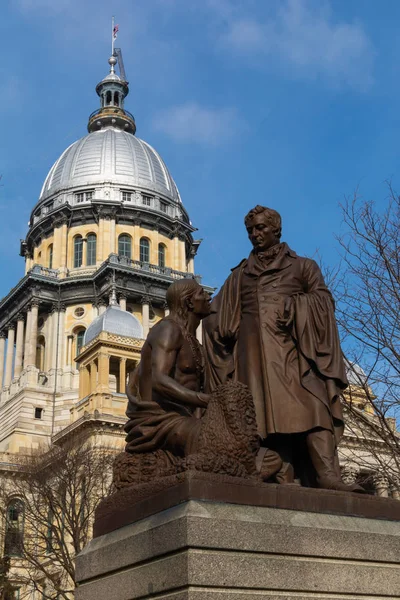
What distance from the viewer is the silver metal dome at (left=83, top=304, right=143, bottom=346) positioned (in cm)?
6275

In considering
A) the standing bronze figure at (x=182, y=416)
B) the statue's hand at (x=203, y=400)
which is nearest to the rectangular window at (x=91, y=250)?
the standing bronze figure at (x=182, y=416)

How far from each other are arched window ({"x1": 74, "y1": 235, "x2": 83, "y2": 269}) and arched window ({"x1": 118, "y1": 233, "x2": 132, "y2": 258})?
3.59 metres

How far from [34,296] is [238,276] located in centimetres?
6780

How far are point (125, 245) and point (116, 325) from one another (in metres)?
18.4

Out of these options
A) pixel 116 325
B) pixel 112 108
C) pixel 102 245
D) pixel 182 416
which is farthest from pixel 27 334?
pixel 182 416

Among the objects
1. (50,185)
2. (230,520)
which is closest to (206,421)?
(230,520)

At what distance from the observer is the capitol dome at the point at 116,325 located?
62.8m

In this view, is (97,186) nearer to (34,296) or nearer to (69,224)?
(69,224)

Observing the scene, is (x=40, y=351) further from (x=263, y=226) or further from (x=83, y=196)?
(x=263, y=226)

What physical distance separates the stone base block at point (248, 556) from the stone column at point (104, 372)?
50382 mm

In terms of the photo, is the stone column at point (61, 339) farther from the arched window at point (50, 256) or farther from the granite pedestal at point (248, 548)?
the granite pedestal at point (248, 548)

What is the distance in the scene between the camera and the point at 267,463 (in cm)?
754

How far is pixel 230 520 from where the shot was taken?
6.46 metres

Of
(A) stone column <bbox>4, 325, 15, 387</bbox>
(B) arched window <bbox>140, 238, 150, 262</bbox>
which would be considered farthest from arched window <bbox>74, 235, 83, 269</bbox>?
(A) stone column <bbox>4, 325, 15, 387</bbox>
